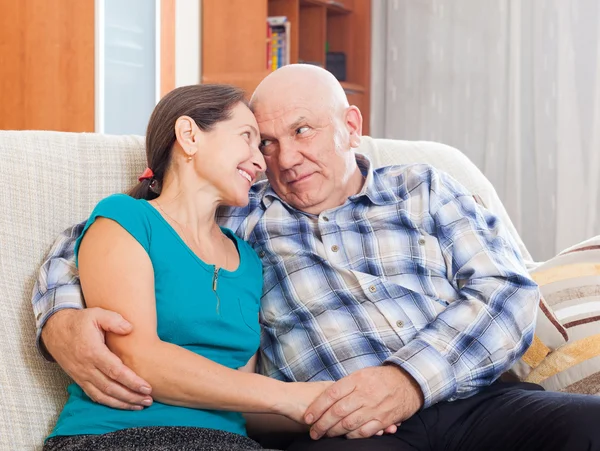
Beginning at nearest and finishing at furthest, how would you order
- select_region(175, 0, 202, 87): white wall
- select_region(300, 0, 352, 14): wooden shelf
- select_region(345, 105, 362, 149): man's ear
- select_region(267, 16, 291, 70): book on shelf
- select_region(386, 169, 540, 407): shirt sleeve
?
select_region(386, 169, 540, 407): shirt sleeve, select_region(345, 105, 362, 149): man's ear, select_region(175, 0, 202, 87): white wall, select_region(267, 16, 291, 70): book on shelf, select_region(300, 0, 352, 14): wooden shelf

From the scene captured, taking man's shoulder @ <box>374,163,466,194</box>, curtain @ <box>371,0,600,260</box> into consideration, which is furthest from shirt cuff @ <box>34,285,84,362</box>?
curtain @ <box>371,0,600,260</box>

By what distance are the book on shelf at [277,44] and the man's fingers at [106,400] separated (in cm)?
313

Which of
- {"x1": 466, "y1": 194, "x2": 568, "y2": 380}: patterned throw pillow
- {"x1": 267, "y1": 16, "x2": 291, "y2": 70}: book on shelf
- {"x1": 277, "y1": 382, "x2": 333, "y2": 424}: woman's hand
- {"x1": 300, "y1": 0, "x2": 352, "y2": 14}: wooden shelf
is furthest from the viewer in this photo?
{"x1": 300, "y1": 0, "x2": 352, "y2": 14}: wooden shelf

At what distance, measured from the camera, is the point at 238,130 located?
1.53 metres

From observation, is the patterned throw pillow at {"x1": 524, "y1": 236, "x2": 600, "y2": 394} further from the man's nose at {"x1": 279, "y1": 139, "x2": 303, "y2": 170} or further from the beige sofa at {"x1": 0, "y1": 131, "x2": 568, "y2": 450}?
the beige sofa at {"x1": 0, "y1": 131, "x2": 568, "y2": 450}

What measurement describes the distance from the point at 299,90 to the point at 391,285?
1.60 feet

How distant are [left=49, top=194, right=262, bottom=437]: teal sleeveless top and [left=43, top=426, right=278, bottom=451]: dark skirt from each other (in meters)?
0.02

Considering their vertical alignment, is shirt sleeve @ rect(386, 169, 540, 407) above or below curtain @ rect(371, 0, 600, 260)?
below

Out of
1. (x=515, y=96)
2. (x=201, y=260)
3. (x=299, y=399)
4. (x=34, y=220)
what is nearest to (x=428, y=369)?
(x=299, y=399)

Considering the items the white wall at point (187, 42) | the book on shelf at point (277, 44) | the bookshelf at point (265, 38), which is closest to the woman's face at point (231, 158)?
the bookshelf at point (265, 38)

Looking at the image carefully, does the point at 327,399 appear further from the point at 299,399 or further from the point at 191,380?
the point at 191,380

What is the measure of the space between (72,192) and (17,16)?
280 cm

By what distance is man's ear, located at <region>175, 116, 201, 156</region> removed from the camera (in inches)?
58.2

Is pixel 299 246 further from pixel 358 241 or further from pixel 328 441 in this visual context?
pixel 328 441
